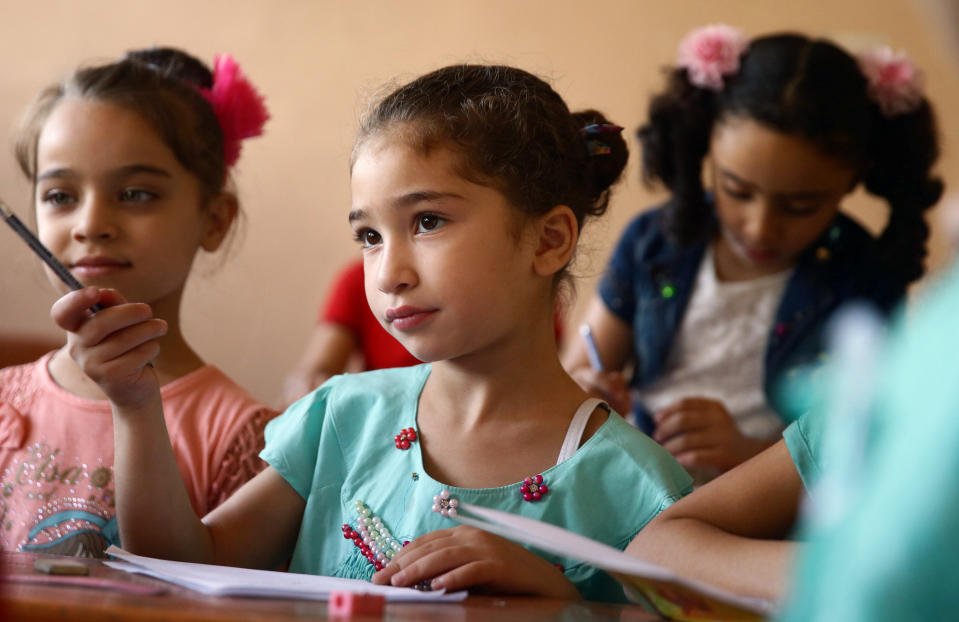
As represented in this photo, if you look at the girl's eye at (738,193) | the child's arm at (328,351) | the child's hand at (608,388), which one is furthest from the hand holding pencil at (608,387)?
the child's arm at (328,351)

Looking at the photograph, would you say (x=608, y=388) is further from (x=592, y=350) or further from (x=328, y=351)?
(x=328, y=351)

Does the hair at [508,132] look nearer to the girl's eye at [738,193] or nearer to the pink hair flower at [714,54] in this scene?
the girl's eye at [738,193]

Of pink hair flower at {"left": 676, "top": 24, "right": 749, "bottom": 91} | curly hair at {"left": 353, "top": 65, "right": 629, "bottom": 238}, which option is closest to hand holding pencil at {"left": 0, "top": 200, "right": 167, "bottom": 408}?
curly hair at {"left": 353, "top": 65, "right": 629, "bottom": 238}

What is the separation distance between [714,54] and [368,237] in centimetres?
105

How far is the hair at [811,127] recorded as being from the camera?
1.62 m

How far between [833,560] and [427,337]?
2.04 feet

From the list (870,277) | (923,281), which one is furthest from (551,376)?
(923,281)

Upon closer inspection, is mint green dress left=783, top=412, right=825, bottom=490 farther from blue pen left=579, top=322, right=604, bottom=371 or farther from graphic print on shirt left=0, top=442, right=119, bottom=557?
blue pen left=579, top=322, right=604, bottom=371

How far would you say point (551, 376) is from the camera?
0.99 meters

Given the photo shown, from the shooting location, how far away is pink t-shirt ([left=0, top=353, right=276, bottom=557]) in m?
1.06

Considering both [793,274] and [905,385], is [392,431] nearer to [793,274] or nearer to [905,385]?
[905,385]

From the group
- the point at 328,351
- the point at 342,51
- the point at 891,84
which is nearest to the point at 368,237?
the point at 891,84

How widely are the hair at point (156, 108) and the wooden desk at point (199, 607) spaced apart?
0.64 m

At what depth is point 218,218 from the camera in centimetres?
127
